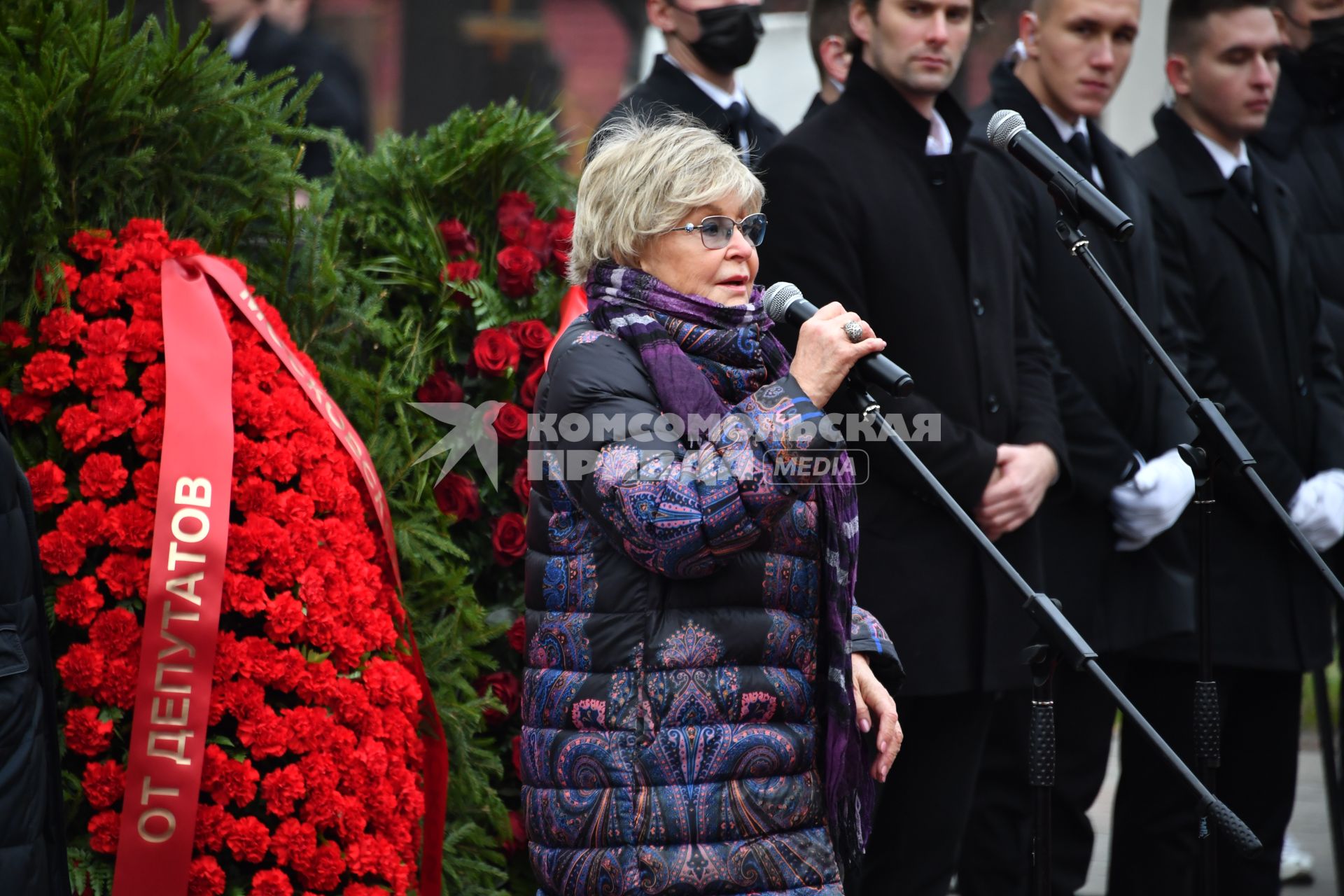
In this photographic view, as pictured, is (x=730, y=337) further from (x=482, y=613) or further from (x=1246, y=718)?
(x=1246, y=718)

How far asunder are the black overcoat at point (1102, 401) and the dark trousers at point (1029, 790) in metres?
0.20

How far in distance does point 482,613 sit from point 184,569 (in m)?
0.88

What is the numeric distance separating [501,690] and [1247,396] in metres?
2.33

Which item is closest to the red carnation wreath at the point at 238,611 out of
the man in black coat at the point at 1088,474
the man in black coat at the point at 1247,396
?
the man in black coat at the point at 1088,474

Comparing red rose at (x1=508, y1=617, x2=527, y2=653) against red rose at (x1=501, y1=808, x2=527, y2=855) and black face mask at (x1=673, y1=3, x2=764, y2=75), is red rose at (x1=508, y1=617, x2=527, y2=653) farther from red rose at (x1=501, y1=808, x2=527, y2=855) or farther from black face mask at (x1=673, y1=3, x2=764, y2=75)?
black face mask at (x1=673, y1=3, x2=764, y2=75)

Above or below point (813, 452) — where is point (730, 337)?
above

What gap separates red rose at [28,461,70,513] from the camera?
3.10 m

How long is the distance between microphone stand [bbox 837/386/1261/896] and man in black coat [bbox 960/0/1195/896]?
1.36 metres

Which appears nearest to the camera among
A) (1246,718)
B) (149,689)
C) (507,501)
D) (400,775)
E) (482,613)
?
(149,689)

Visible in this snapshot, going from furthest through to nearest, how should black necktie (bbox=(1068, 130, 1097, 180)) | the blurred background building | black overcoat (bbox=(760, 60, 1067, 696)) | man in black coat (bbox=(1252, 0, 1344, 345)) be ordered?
the blurred background building → man in black coat (bbox=(1252, 0, 1344, 345)) → black necktie (bbox=(1068, 130, 1097, 180)) → black overcoat (bbox=(760, 60, 1067, 696))

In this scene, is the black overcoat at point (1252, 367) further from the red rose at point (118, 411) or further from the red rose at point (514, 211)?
the red rose at point (118, 411)

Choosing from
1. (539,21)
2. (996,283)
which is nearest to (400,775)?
(996,283)

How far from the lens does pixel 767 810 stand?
2758 mm

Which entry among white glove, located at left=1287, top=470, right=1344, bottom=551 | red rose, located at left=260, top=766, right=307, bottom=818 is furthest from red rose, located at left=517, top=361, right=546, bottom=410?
white glove, located at left=1287, top=470, right=1344, bottom=551
